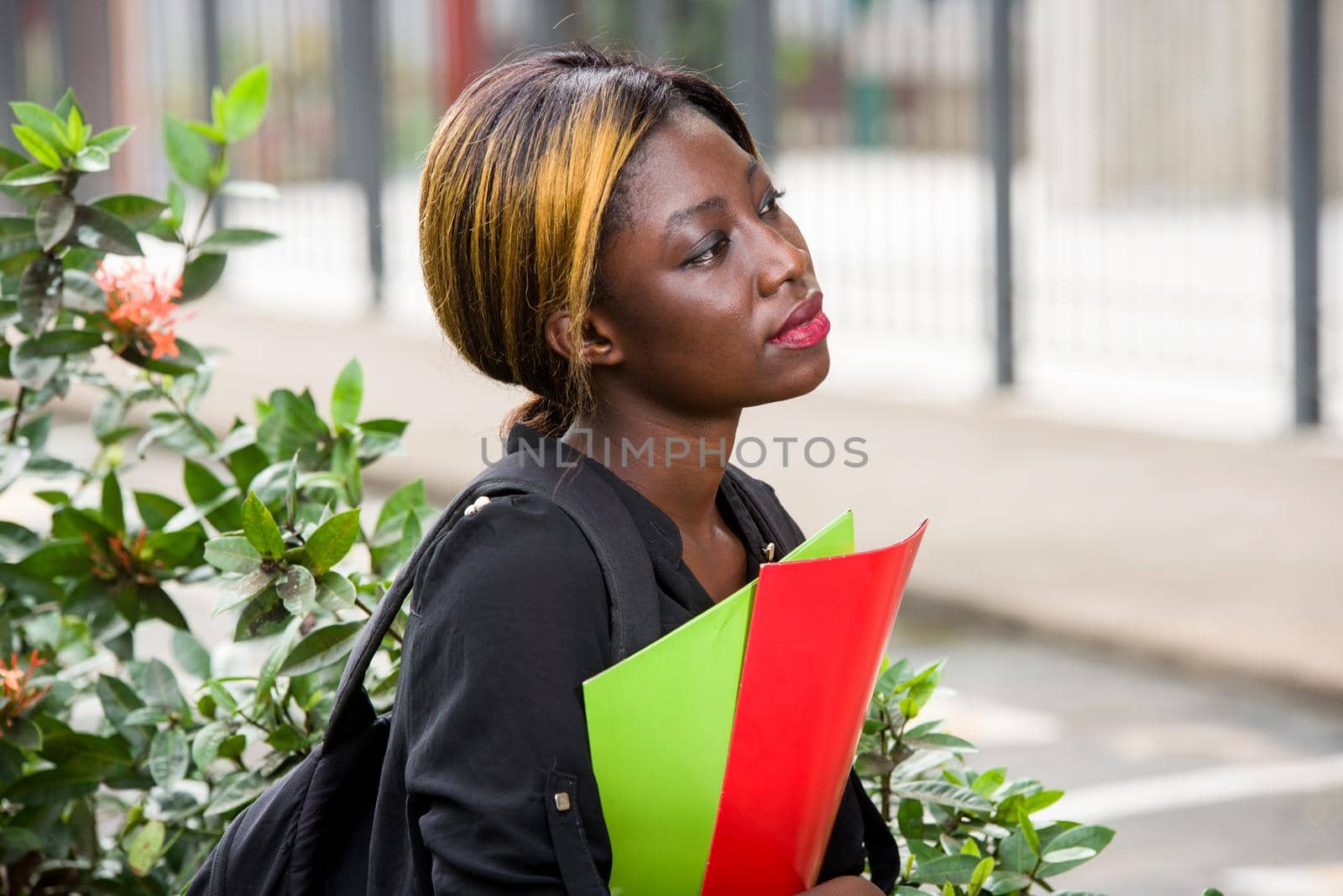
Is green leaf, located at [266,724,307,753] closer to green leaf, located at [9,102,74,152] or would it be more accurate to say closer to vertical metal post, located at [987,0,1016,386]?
green leaf, located at [9,102,74,152]

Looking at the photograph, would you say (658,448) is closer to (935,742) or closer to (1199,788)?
(935,742)

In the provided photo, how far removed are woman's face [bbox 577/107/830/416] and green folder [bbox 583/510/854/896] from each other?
19cm

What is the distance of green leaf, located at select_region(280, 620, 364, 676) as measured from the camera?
204 centimetres

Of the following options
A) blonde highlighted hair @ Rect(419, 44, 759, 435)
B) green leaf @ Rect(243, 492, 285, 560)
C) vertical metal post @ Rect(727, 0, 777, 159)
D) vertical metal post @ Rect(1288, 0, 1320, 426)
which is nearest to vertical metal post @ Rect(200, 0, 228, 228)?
vertical metal post @ Rect(727, 0, 777, 159)

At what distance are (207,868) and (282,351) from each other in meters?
10.0

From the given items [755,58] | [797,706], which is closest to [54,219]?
[797,706]

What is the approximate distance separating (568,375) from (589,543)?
0.21 metres

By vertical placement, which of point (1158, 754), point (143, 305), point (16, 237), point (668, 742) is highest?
point (16, 237)

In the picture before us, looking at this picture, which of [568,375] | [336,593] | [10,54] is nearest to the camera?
[568,375]

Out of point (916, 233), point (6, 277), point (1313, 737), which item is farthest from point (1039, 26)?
point (6, 277)

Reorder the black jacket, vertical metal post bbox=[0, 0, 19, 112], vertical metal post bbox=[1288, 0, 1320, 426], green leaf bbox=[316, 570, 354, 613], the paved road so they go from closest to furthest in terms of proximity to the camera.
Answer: the black jacket, green leaf bbox=[316, 570, 354, 613], the paved road, vertical metal post bbox=[1288, 0, 1320, 426], vertical metal post bbox=[0, 0, 19, 112]

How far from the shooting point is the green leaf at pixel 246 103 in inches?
101

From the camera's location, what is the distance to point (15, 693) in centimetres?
235

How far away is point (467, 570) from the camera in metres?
1.49
